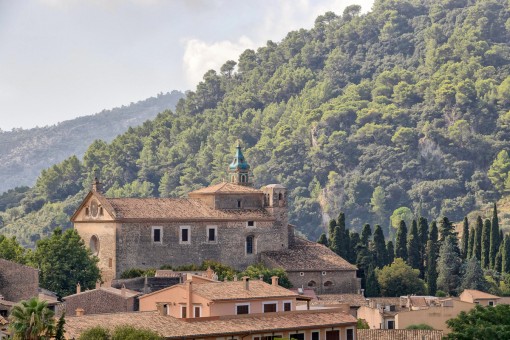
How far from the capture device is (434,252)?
413ft

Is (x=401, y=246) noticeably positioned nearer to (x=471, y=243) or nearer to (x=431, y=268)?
(x=431, y=268)

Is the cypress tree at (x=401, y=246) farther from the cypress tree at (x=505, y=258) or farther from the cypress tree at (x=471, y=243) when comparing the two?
the cypress tree at (x=505, y=258)

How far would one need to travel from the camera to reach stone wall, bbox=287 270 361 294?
112m

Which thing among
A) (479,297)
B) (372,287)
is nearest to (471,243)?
(372,287)

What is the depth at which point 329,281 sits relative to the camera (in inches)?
4488

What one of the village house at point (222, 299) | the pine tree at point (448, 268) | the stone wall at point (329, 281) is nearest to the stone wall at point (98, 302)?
the village house at point (222, 299)

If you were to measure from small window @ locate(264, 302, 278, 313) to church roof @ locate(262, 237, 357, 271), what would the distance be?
3196cm

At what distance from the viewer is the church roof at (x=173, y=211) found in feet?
364

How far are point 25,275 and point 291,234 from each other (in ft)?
99.5

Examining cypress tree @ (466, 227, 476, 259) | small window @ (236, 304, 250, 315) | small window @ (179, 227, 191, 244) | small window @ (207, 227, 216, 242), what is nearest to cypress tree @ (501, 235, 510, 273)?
cypress tree @ (466, 227, 476, 259)

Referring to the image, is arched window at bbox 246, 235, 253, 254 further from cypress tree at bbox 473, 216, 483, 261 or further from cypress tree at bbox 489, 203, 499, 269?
cypress tree at bbox 489, 203, 499, 269

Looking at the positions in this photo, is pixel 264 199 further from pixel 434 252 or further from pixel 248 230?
pixel 434 252

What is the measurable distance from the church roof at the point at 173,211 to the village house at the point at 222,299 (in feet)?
92.8

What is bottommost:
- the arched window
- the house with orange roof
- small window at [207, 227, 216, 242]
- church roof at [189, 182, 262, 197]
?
the house with orange roof
